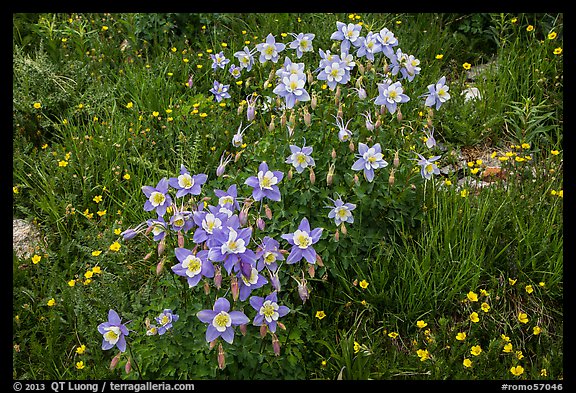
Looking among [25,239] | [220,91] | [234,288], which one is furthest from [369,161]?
[25,239]

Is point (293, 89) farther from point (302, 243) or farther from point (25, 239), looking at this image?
point (25, 239)

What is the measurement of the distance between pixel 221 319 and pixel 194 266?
0.76ft

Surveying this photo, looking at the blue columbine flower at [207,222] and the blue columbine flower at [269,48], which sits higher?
the blue columbine flower at [269,48]

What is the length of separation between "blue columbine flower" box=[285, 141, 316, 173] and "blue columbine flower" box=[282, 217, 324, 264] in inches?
16.6

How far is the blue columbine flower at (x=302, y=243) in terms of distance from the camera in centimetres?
246

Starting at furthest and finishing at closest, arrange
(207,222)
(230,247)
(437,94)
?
(437,94) → (207,222) → (230,247)

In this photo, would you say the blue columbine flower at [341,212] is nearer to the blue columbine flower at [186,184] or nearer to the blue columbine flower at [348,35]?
the blue columbine flower at [186,184]

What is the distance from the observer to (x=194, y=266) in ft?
7.49

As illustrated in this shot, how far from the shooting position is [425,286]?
2980 mm

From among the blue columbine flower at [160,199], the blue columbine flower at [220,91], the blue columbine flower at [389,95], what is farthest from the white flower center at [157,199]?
the blue columbine flower at [220,91]

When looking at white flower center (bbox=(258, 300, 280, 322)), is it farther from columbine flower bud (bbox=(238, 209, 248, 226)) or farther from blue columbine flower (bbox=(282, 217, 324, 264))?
columbine flower bud (bbox=(238, 209, 248, 226))

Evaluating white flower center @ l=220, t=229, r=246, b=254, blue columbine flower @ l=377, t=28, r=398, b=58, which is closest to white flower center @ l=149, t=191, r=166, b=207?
white flower center @ l=220, t=229, r=246, b=254

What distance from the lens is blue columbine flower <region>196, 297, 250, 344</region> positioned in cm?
228

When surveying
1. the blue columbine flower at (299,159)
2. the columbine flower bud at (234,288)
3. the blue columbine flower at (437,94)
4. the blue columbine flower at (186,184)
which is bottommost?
the columbine flower bud at (234,288)
